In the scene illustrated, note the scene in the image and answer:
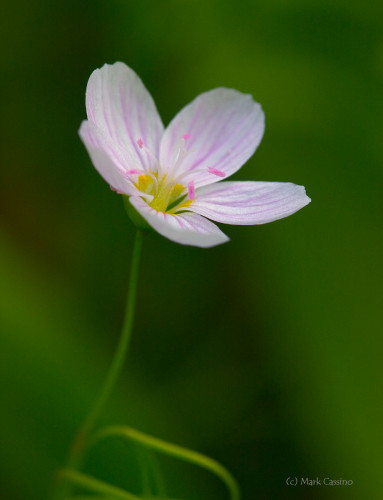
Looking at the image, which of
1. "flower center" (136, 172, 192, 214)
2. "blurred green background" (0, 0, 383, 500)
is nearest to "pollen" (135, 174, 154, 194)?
"flower center" (136, 172, 192, 214)

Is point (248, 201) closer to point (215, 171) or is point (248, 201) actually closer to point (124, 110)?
point (215, 171)

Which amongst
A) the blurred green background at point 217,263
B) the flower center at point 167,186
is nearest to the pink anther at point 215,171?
the flower center at point 167,186

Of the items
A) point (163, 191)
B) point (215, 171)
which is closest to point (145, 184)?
point (163, 191)

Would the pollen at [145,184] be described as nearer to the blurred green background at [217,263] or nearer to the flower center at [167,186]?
the flower center at [167,186]

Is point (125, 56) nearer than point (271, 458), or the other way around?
point (271, 458)

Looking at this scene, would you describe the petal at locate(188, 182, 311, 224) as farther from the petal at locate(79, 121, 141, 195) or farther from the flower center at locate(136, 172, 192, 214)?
the petal at locate(79, 121, 141, 195)

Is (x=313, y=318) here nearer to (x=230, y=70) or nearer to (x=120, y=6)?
(x=230, y=70)

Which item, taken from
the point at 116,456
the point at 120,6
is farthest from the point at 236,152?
the point at 120,6

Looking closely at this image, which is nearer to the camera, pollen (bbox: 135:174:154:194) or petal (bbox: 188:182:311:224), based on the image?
petal (bbox: 188:182:311:224)
